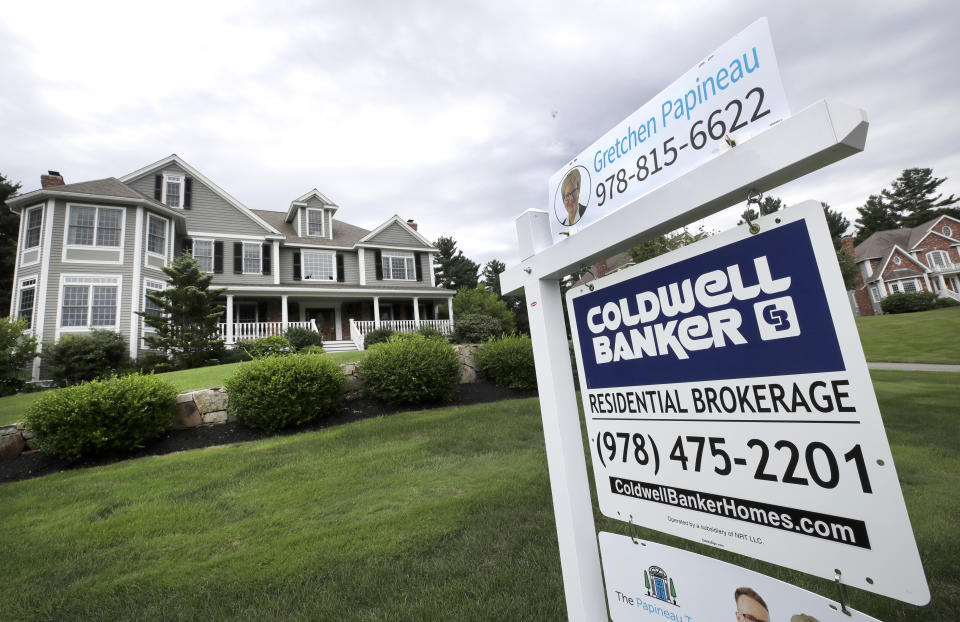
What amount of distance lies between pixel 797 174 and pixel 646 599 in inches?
62.1

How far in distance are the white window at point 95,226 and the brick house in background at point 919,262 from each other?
47326 mm

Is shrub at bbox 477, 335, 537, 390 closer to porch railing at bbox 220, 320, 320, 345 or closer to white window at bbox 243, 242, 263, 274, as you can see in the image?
porch railing at bbox 220, 320, 320, 345

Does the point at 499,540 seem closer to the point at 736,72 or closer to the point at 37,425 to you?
the point at 736,72

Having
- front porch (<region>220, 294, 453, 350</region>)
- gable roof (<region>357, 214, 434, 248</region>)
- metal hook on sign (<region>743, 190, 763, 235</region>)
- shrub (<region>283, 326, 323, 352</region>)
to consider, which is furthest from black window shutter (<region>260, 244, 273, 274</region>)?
metal hook on sign (<region>743, 190, 763, 235</region>)

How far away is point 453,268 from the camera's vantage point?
47281mm

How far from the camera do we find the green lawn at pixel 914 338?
48.0ft

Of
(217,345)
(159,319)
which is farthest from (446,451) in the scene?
(159,319)

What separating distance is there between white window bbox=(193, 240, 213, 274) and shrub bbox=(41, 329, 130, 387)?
5.66m

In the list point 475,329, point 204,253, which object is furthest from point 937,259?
point 204,253

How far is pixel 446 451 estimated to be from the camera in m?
6.21

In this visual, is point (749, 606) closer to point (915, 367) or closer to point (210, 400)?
point (210, 400)

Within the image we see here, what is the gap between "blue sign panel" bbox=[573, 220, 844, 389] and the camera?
1.25 m

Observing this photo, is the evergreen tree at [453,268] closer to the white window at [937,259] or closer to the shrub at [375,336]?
the shrub at [375,336]

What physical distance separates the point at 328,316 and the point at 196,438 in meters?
16.7
